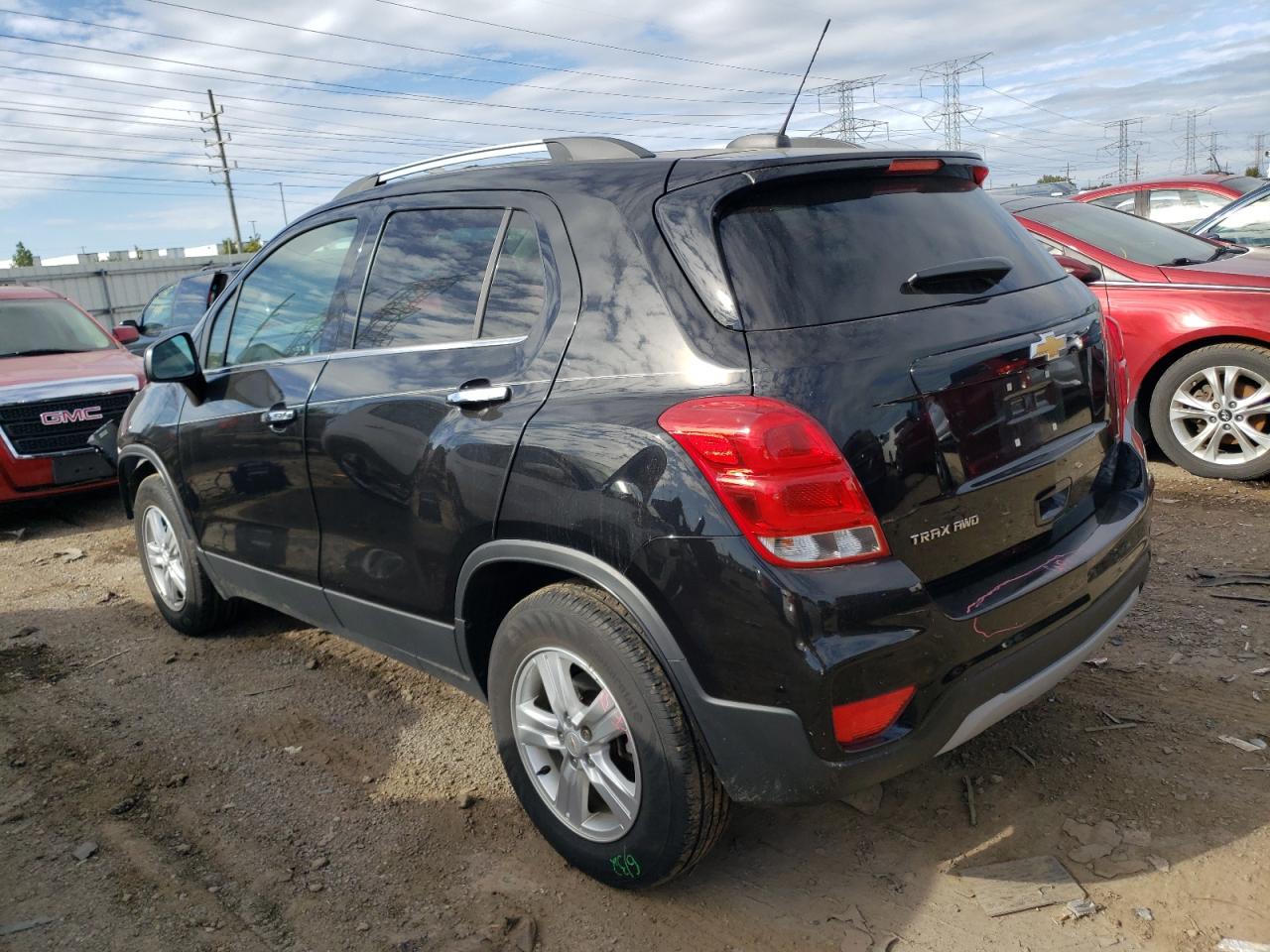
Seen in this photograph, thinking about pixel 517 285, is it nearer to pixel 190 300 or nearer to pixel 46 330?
pixel 46 330

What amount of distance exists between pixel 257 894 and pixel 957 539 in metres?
2.11

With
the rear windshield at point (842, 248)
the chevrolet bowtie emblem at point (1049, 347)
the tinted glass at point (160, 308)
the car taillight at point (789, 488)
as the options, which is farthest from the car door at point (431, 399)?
the tinted glass at point (160, 308)

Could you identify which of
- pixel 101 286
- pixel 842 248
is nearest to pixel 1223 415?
pixel 842 248

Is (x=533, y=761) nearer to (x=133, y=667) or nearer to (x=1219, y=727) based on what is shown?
(x=1219, y=727)

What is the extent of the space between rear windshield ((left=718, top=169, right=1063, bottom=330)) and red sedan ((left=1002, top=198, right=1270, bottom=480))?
2.95 metres

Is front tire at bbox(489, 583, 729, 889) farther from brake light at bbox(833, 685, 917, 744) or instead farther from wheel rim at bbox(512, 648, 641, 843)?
brake light at bbox(833, 685, 917, 744)

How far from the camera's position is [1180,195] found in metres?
11.0

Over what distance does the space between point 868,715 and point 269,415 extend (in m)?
2.42

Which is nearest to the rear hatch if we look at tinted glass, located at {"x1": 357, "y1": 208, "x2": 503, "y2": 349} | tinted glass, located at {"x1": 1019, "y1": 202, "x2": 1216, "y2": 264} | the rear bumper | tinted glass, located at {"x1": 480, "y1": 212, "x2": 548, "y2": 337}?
the rear bumper

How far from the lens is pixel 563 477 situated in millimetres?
2566

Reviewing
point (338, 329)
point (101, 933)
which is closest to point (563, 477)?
point (338, 329)

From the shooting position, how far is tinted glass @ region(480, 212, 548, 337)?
2.86 m

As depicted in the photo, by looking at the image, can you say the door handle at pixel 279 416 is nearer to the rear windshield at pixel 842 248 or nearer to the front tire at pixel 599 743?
the front tire at pixel 599 743

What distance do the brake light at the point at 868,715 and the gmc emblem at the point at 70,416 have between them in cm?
703
